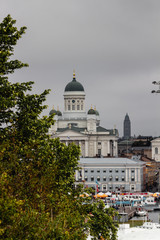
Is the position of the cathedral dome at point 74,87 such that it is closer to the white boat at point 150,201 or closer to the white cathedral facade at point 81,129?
the white cathedral facade at point 81,129

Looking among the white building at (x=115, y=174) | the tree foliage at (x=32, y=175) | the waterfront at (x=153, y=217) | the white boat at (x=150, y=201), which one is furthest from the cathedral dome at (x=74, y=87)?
the tree foliage at (x=32, y=175)

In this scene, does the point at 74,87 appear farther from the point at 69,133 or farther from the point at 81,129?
the point at 69,133

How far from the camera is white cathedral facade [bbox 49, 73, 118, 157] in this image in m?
179

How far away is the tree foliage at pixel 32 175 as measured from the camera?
17.2 metres

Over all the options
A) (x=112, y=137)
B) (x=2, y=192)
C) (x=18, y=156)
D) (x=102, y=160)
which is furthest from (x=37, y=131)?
(x=112, y=137)

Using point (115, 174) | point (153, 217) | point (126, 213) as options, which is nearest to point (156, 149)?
point (115, 174)

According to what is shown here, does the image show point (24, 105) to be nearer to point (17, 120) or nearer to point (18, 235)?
point (17, 120)

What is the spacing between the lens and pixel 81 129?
18462 centimetres

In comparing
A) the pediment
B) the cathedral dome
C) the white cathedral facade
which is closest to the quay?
the white cathedral facade

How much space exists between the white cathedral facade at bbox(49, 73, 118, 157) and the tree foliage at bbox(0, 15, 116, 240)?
471 ft

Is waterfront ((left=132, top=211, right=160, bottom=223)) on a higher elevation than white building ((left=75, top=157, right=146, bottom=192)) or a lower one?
lower

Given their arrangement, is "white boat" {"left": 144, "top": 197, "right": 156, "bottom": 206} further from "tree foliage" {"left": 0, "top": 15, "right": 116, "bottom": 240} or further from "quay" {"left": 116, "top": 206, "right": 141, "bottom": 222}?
"tree foliage" {"left": 0, "top": 15, "right": 116, "bottom": 240}

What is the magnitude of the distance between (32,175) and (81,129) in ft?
538

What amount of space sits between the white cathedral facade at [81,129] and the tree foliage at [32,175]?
471 feet
